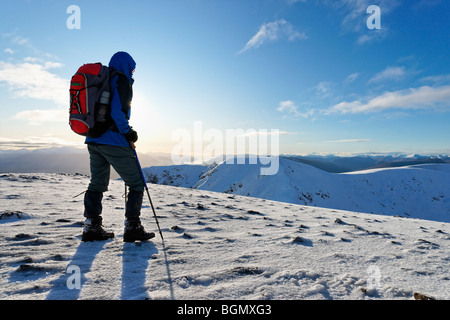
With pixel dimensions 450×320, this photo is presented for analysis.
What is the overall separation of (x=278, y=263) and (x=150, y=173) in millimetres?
100944

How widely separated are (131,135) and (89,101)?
83 cm

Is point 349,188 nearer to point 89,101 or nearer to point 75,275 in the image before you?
point 89,101

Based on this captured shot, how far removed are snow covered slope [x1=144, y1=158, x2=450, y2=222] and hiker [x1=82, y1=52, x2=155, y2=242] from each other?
102 feet

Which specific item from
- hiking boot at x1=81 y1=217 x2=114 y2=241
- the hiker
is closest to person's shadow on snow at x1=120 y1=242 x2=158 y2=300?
the hiker

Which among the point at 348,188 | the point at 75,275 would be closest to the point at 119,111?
the point at 75,275

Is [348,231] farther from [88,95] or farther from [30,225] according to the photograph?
[30,225]

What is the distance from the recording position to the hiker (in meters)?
3.65

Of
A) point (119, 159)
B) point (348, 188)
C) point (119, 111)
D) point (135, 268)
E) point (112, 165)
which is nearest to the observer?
point (135, 268)

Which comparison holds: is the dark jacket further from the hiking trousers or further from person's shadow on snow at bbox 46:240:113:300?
person's shadow on snow at bbox 46:240:113:300

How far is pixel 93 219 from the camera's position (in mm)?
3734

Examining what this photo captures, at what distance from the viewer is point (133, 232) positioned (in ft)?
12.1

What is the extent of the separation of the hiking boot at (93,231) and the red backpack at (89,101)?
4.97 feet
